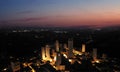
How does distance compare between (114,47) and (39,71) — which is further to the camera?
(114,47)

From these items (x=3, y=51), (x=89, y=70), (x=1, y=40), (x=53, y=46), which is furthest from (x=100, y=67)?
(x=1, y=40)

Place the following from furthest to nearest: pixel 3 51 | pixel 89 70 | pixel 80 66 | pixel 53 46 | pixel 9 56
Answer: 1. pixel 53 46
2. pixel 3 51
3. pixel 9 56
4. pixel 80 66
5. pixel 89 70

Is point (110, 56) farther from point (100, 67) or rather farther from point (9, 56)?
point (9, 56)

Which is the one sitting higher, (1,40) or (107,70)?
(1,40)

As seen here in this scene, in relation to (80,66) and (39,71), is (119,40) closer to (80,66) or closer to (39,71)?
(80,66)

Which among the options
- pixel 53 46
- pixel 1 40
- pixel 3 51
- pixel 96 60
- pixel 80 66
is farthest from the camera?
pixel 53 46

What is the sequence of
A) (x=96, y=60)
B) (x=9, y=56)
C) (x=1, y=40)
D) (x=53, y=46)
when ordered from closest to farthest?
(x=96, y=60) → (x=9, y=56) → (x=1, y=40) → (x=53, y=46)


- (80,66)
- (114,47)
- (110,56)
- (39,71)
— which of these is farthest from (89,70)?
(114,47)

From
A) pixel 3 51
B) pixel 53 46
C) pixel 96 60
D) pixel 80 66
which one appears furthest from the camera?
pixel 53 46

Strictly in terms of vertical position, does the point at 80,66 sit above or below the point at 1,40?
below
